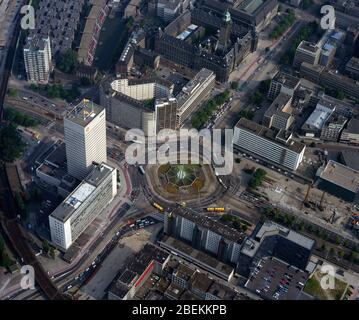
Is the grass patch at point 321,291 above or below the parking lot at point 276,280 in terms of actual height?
below

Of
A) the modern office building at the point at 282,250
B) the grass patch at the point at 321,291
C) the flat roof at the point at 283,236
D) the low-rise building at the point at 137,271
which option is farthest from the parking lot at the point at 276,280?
the low-rise building at the point at 137,271

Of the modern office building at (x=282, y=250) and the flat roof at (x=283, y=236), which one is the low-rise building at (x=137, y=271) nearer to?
the modern office building at (x=282, y=250)

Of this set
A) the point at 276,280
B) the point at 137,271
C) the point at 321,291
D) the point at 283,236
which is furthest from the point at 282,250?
the point at 137,271

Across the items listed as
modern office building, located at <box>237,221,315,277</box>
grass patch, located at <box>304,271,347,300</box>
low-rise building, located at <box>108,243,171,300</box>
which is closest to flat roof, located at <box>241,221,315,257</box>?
modern office building, located at <box>237,221,315,277</box>

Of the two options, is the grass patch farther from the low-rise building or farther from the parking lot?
the low-rise building

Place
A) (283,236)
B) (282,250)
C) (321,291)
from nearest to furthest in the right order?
(283,236) < (321,291) < (282,250)

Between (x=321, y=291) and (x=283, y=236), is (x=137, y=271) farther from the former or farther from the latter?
(x=321, y=291)
